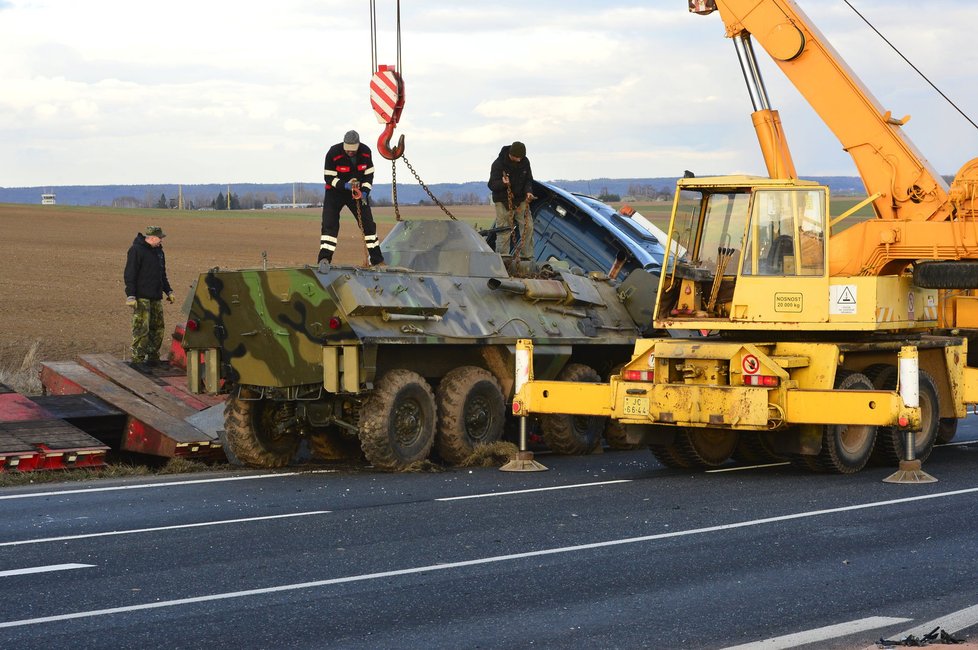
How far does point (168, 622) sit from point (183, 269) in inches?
1501

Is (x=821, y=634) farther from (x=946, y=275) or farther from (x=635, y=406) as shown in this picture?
(x=946, y=275)

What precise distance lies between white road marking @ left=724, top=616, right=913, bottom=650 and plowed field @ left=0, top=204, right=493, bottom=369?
1967 centimetres

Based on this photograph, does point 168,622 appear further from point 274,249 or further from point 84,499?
point 274,249

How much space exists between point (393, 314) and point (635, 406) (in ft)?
8.79

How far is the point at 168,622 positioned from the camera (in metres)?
8.16

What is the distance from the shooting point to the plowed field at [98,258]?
30.2 meters

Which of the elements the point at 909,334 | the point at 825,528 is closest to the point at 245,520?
the point at 825,528

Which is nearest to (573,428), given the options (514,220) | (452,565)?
(514,220)

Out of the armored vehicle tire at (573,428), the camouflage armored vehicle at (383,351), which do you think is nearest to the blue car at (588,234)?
the camouflage armored vehicle at (383,351)

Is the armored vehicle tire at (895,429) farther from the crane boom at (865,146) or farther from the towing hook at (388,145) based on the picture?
the towing hook at (388,145)

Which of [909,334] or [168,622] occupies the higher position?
[909,334]

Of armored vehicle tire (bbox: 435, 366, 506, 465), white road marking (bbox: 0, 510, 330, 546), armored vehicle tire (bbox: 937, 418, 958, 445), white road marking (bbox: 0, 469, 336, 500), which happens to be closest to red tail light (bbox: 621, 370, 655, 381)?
armored vehicle tire (bbox: 435, 366, 506, 465)

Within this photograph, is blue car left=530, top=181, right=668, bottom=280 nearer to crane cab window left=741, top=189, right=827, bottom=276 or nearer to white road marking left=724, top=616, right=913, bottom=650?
crane cab window left=741, top=189, right=827, bottom=276

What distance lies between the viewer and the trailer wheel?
1471 cm
